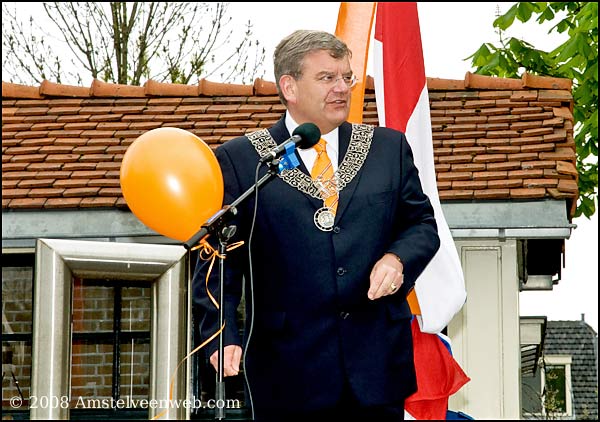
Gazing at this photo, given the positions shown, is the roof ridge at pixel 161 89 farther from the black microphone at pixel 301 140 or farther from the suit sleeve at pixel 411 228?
the black microphone at pixel 301 140

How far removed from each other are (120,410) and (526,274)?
3781 millimetres

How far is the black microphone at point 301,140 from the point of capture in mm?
4242

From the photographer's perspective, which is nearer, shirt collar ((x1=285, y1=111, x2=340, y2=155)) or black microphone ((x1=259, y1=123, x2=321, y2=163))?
black microphone ((x1=259, y1=123, x2=321, y2=163))

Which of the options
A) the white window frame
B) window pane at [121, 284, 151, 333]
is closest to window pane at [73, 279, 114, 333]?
window pane at [121, 284, 151, 333]

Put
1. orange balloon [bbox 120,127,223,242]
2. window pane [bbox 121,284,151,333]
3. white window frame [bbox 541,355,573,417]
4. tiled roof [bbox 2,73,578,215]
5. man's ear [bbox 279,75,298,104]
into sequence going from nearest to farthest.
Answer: man's ear [bbox 279,75,298,104], orange balloon [bbox 120,127,223,242], tiled roof [bbox 2,73,578,215], window pane [bbox 121,284,151,333], white window frame [bbox 541,355,573,417]

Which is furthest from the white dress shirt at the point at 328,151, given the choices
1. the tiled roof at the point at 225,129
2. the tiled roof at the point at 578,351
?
the tiled roof at the point at 578,351

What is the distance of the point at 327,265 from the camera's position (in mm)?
4340

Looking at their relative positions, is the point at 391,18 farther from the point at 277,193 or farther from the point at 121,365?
the point at 121,365

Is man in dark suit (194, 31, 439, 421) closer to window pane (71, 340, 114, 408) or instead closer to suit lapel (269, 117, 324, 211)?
suit lapel (269, 117, 324, 211)

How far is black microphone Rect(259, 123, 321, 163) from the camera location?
4.24 metres

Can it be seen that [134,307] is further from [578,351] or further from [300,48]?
[578,351]

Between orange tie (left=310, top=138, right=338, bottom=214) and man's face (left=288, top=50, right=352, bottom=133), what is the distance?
8 centimetres

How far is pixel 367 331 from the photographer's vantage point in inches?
170

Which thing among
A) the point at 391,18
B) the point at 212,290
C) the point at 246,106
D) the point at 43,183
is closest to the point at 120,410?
the point at 43,183
